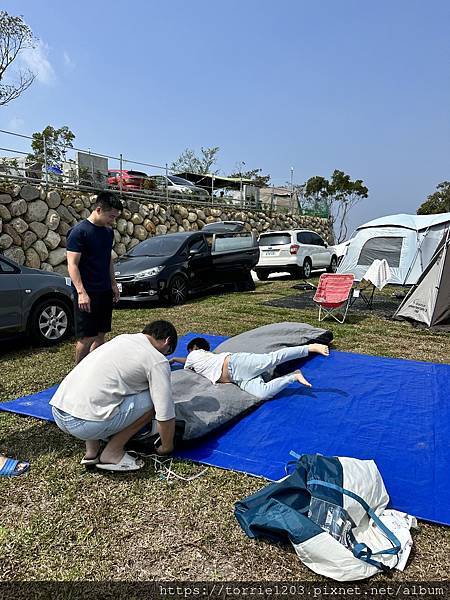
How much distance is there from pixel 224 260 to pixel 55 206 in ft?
15.5

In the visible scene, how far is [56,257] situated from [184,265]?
4.06 metres

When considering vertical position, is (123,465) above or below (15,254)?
below

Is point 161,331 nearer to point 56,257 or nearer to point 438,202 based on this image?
point 56,257

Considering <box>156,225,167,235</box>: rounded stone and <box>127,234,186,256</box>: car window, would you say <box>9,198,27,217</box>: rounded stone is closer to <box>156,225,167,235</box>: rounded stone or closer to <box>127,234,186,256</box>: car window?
<box>127,234,186,256</box>: car window

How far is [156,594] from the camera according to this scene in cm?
203

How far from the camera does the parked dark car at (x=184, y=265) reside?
9195mm

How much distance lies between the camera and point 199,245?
10.5 meters

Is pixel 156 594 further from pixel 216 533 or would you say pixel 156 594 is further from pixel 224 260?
pixel 224 260

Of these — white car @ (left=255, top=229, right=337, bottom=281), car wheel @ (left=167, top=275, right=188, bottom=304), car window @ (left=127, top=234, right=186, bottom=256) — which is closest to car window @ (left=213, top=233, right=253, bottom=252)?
car window @ (left=127, top=234, right=186, bottom=256)

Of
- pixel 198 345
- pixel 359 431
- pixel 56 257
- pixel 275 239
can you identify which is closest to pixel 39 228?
pixel 56 257

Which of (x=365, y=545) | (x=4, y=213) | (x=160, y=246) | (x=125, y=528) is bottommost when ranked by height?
(x=125, y=528)

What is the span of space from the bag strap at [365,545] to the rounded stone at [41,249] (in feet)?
35.0

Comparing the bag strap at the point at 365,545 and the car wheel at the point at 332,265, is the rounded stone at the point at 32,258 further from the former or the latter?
the bag strap at the point at 365,545

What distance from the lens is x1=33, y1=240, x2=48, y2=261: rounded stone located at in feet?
37.6
